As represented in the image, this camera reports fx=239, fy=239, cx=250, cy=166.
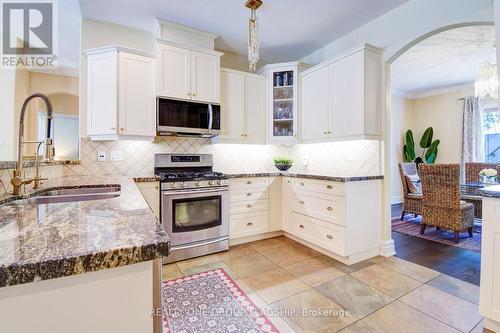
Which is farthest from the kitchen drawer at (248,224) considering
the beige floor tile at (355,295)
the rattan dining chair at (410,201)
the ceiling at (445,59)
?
the ceiling at (445,59)

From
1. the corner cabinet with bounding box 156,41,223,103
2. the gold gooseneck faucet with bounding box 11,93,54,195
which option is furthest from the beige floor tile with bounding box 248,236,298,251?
the gold gooseneck faucet with bounding box 11,93,54,195

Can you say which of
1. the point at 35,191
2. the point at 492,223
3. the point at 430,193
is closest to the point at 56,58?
the point at 35,191

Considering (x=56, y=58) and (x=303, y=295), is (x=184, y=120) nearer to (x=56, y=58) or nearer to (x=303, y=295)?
(x=303, y=295)

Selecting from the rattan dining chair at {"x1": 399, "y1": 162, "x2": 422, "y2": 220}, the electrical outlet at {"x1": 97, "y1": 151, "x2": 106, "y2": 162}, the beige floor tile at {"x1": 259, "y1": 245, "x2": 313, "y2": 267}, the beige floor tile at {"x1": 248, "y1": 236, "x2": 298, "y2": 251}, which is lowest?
the beige floor tile at {"x1": 259, "y1": 245, "x2": 313, "y2": 267}

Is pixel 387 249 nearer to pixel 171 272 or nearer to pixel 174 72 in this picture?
pixel 171 272

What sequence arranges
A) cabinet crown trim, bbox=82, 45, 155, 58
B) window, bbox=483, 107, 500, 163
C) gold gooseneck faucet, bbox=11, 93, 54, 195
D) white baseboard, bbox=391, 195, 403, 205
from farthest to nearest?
1. white baseboard, bbox=391, 195, 403, 205
2. window, bbox=483, 107, 500, 163
3. cabinet crown trim, bbox=82, 45, 155, 58
4. gold gooseneck faucet, bbox=11, 93, 54, 195

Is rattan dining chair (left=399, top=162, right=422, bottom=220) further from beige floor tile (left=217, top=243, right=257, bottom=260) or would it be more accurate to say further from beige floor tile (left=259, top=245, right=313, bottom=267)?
beige floor tile (left=217, top=243, right=257, bottom=260)

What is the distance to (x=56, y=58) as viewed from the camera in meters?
3.83

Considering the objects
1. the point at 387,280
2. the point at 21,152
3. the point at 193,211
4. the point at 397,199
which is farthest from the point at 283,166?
the point at 397,199

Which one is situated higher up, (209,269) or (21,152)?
(21,152)

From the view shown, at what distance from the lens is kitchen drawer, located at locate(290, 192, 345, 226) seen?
8.37ft

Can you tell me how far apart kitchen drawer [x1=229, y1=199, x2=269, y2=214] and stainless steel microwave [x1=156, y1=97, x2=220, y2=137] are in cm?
95

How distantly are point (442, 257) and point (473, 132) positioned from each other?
3.87 meters

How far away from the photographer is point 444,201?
3203 millimetres
